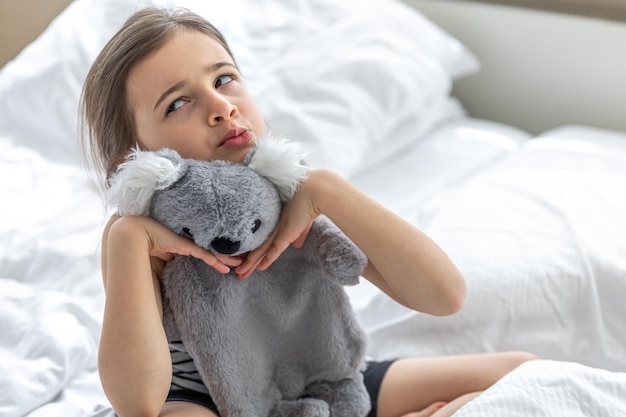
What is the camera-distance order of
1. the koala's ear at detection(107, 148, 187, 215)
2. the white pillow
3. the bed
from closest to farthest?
the koala's ear at detection(107, 148, 187, 215) < the bed < the white pillow

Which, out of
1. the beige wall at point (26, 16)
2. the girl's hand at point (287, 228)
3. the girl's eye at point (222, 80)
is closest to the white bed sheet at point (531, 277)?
the girl's hand at point (287, 228)

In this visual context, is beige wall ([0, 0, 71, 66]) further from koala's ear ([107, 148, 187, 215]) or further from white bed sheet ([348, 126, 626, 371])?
koala's ear ([107, 148, 187, 215])

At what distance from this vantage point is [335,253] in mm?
948

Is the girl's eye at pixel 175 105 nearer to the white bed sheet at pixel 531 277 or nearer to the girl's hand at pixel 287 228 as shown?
the girl's hand at pixel 287 228

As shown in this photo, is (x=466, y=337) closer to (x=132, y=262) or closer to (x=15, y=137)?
(x=132, y=262)

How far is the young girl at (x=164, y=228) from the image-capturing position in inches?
33.8

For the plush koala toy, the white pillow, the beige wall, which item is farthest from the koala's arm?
the beige wall

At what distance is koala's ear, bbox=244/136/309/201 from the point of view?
889mm

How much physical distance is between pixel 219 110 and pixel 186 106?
44mm

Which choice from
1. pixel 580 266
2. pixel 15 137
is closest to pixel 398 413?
pixel 580 266

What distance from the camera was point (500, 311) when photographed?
3.98 ft

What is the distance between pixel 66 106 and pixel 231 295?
2.49ft

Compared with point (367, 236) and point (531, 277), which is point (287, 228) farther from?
point (531, 277)

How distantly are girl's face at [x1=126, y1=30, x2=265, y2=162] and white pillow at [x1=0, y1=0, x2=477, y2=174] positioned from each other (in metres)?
0.55
